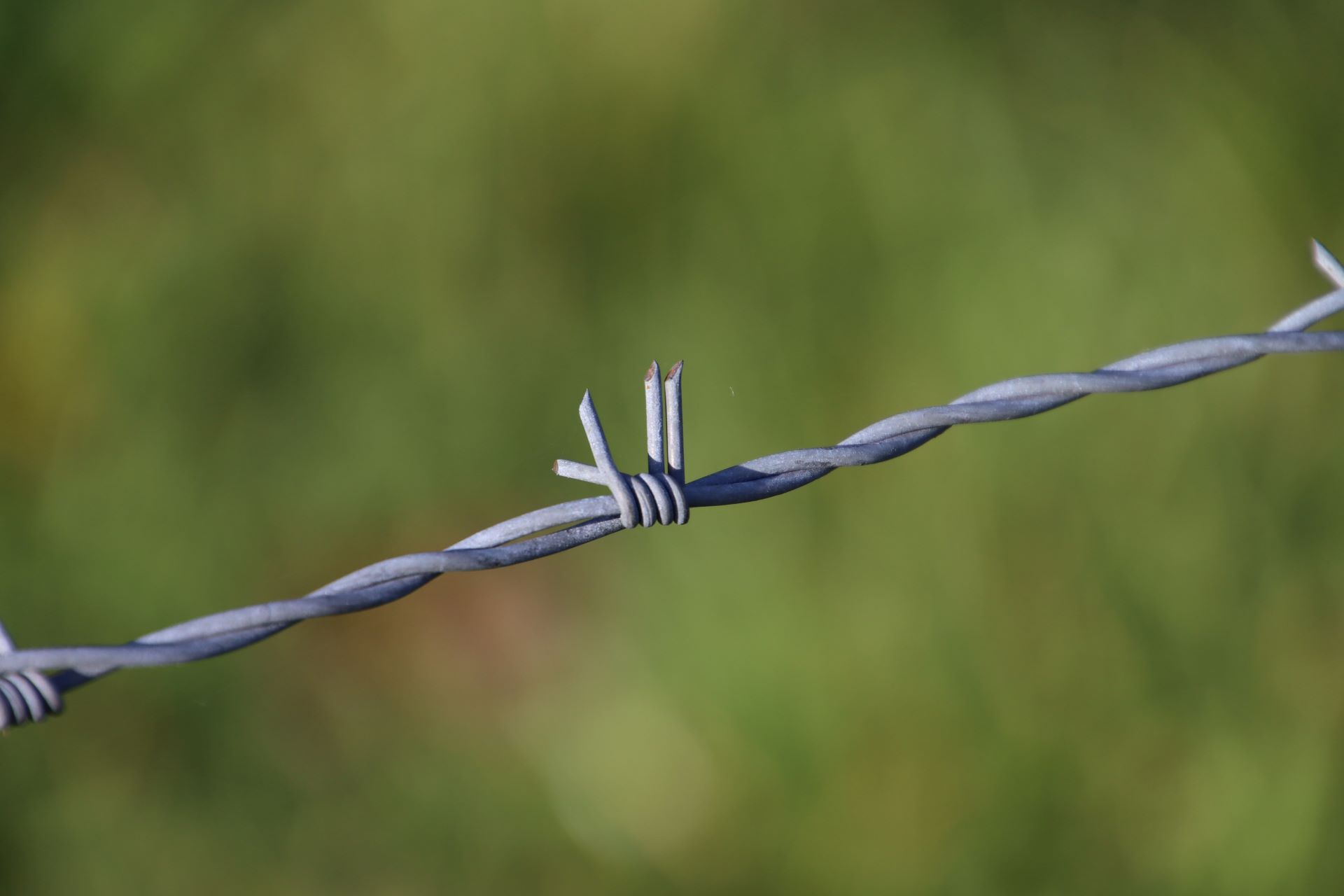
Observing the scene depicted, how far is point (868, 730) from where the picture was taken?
1.70m

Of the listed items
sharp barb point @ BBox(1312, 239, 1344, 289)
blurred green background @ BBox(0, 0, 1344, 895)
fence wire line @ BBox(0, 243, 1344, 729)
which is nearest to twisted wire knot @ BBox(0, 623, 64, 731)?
fence wire line @ BBox(0, 243, 1344, 729)

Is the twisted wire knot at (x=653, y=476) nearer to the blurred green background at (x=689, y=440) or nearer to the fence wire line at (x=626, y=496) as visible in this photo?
the fence wire line at (x=626, y=496)

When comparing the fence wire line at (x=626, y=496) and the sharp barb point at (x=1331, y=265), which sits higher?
the sharp barb point at (x=1331, y=265)

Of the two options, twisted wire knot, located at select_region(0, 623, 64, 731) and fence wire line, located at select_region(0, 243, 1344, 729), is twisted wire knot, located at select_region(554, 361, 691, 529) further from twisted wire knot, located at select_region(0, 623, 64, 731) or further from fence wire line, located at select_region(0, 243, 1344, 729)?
twisted wire knot, located at select_region(0, 623, 64, 731)

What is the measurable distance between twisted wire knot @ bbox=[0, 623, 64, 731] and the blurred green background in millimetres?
1149

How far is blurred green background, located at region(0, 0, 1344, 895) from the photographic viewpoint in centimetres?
166

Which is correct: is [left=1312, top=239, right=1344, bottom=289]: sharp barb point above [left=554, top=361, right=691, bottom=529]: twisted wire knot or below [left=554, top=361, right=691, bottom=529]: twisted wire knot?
above

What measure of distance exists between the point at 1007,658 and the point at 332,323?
1394 millimetres

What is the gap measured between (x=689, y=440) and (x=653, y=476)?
Answer: 122cm

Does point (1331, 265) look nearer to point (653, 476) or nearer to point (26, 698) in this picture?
point (653, 476)

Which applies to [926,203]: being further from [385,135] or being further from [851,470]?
[385,135]

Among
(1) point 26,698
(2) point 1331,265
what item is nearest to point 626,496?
(1) point 26,698

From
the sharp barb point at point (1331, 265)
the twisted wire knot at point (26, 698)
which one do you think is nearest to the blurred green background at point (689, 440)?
the sharp barb point at point (1331, 265)

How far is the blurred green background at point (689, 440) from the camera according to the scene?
5.43ft
